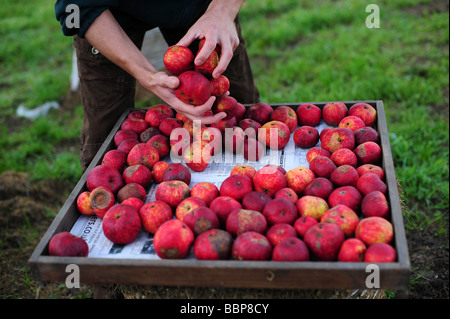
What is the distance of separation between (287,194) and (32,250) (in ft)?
7.64

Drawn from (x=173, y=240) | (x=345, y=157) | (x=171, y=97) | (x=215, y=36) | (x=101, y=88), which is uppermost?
(x=215, y=36)

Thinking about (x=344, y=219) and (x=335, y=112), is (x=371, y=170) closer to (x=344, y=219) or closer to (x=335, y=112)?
(x=344, y=219)

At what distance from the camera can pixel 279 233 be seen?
1.75 meters

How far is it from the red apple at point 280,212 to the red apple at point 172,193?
0.43 metres

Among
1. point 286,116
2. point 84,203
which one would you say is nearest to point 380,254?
point 286,116

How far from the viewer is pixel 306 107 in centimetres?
262

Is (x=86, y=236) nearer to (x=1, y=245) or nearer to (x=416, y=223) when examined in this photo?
(x=1, y=245)

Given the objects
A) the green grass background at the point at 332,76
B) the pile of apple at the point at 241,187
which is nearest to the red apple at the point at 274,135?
the pile of apple at the point at 241,187

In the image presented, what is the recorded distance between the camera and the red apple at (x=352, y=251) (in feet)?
5.35

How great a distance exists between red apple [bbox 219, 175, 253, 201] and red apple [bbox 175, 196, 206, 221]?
0.43 feet

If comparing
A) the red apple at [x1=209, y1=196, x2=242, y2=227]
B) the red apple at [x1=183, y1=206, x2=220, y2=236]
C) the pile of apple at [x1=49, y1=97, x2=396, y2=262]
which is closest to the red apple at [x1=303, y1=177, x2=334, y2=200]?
the pile of apple at [x1=49, y1=97, x2=396, y2=262]

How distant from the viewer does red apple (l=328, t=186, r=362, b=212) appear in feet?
6.23

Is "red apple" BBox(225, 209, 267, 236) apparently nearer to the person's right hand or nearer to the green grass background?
the person's right hand
